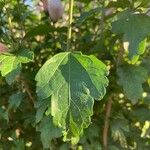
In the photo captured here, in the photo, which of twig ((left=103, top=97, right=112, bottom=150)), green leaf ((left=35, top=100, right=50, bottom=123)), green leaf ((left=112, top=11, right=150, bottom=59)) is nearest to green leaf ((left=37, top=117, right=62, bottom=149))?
green leaf ((left=35, top=100, right=50, bottom=123))

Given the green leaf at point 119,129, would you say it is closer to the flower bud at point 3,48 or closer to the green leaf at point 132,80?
the green leaf at point 132,80

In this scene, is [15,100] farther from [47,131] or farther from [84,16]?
[84,16]

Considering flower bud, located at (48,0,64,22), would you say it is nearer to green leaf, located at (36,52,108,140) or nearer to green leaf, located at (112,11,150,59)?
green leaf, located at (112,11,150,59)

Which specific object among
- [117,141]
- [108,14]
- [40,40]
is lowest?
[117,141]

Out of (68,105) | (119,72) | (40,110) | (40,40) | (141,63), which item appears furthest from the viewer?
(40,40)

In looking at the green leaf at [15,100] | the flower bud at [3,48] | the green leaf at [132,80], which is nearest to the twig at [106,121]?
the green leaf at [132,80]

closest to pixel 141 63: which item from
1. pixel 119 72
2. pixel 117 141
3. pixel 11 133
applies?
pixel 119 72

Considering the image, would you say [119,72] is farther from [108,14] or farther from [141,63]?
[108,14]
